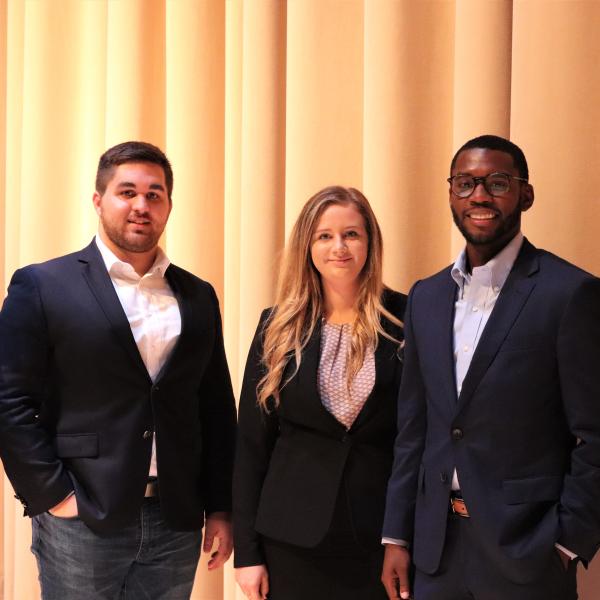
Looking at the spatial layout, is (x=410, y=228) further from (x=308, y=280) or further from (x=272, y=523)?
(x=272, y=523)

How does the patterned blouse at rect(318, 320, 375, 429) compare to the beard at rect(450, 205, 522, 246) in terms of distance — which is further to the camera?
the patterned blouse at rect(318, 320, 375, 429)

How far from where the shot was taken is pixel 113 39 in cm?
339

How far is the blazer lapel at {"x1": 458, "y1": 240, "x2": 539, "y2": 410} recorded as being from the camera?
1.87m

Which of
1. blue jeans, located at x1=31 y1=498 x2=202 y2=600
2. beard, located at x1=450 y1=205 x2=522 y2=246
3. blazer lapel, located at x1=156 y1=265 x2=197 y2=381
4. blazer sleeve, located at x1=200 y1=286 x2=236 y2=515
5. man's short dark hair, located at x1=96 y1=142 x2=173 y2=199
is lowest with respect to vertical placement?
blue jeans, located at x1=31 y1=498 x2=202 y2=600

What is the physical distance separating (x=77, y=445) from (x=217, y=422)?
0.44 m

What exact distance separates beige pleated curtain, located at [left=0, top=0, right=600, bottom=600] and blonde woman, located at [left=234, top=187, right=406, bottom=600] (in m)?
0.36

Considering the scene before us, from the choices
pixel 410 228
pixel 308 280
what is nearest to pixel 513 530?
pixel 308 280

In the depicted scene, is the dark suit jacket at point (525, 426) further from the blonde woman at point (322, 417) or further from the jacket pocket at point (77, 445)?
the jacket pocket at point (77, 445)

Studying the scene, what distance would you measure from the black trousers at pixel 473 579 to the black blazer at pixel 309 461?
0.29 meters

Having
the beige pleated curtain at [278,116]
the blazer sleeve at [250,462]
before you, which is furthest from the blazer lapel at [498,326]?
the blazer sleeve at [250,462]

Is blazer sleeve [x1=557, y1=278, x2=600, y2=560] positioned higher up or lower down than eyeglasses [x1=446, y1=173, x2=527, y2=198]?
lower down

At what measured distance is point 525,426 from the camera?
72.4 inches

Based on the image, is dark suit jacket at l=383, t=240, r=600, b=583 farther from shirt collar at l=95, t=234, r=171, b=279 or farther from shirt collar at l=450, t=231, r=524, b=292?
shirt collar at l=95, t=234, r=171, b=279

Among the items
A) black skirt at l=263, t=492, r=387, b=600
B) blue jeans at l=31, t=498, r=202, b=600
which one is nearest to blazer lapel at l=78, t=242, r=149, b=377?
blue jeans at l=31, t=498, r=202, b=600
